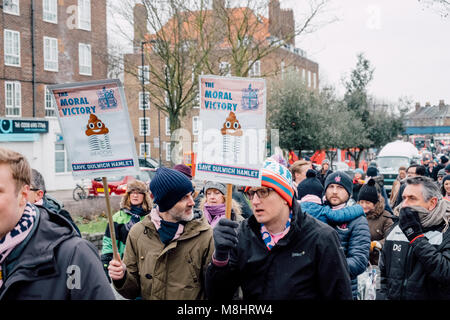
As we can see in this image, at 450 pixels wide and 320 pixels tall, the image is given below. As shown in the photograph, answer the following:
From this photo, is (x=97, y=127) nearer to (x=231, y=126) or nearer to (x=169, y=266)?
(x=231, y=126)

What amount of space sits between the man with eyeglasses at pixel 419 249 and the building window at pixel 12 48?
33103 millimetres

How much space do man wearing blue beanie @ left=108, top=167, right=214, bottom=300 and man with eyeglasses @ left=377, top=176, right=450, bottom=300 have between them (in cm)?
153

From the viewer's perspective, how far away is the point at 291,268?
3.00 meters

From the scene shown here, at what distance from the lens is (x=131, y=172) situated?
3.37m

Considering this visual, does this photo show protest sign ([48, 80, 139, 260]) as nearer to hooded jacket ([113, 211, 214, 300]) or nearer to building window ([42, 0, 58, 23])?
hooded jacket ([113, 211, 214, 300])

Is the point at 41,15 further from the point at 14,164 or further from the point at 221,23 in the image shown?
the point at 14,164

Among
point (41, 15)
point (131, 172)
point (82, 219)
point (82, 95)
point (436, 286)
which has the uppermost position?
point (41, 15)

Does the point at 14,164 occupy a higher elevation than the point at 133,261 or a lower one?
higher

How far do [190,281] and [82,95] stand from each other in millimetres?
1425

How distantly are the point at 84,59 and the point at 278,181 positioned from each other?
37.6 m

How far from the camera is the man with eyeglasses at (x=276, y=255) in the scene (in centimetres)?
298

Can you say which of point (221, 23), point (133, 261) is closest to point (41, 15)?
point (221, 23)

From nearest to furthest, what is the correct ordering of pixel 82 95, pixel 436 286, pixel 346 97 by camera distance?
pixel 82 95 < pixel 436 286 < pixel 346 97

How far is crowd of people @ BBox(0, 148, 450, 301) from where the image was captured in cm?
241
